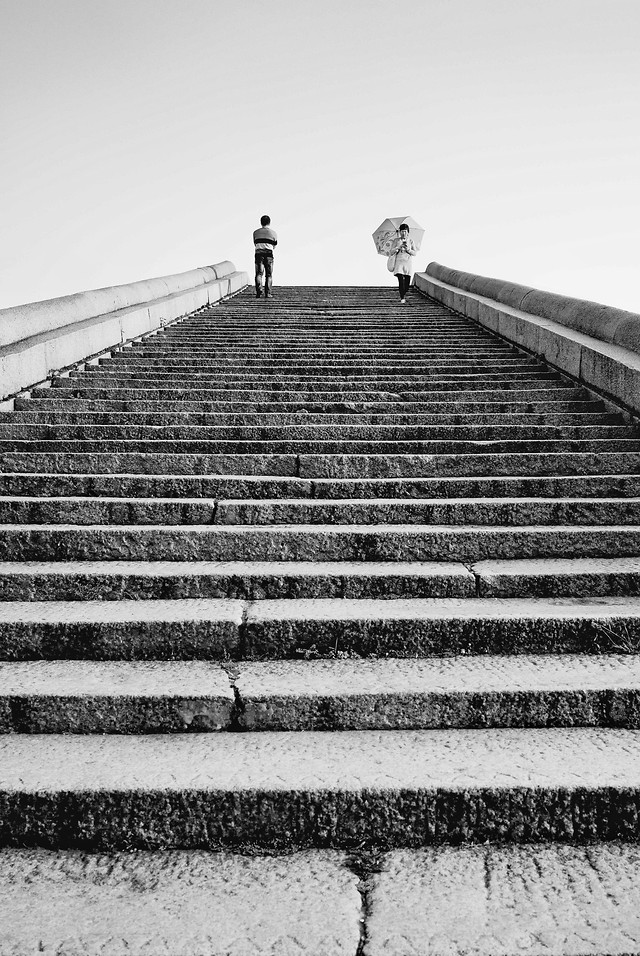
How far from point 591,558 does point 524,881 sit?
186 centimetres

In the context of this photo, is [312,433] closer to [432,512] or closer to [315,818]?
[432,512]

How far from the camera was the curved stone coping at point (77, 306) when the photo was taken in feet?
19.6

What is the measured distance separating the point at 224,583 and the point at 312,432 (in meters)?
1.94

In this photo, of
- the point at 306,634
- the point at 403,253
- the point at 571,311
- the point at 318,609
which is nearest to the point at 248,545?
the point at 318,609

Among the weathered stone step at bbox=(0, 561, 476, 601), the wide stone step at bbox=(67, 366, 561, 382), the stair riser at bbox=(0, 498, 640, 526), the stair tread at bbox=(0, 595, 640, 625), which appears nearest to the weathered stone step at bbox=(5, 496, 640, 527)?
the stair riser at bbox=(0, 498, 640, 526)

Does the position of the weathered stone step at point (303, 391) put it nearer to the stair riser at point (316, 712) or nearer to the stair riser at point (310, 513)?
the stair riser at point (310, 513)

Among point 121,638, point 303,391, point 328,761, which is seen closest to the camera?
point 328,761

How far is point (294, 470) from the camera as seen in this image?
440 centimetres

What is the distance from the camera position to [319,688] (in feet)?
8.48

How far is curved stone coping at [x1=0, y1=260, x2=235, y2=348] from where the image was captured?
5.98 meters

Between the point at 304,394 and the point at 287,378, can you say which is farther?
the point at 287,378

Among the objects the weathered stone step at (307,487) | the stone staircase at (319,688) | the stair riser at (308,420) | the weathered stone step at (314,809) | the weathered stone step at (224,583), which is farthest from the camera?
the stair riser at (308,420)

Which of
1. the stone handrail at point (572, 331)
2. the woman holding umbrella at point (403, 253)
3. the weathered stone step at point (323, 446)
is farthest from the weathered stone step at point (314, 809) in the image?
the woman holding umbrella at point (403, 253)

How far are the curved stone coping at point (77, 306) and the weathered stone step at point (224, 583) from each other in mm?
3113
